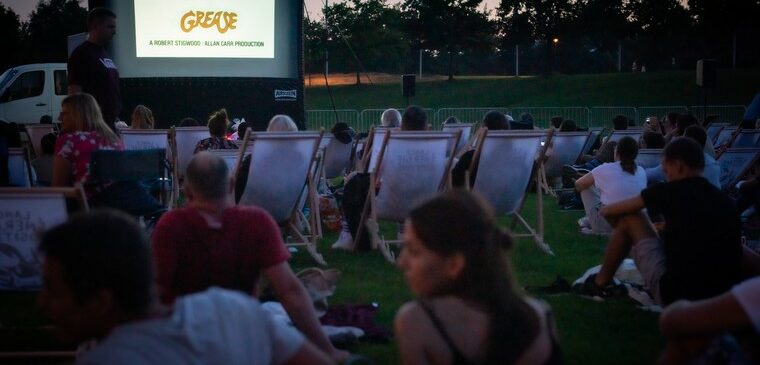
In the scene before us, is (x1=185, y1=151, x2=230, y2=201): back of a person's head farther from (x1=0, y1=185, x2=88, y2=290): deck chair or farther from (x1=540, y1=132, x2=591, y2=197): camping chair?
(x1=540, y1=132, x2=591, y2=197): camping chair

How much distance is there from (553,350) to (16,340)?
9.75 feet

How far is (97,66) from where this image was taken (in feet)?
22.5

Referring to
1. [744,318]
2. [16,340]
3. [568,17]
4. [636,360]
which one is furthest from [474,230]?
[568,17]

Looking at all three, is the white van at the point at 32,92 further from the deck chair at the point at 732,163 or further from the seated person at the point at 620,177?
the seated person at the point at 620,177

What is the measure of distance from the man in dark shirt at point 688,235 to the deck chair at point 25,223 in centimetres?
237

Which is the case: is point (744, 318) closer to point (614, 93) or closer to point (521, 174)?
point (521, 174)

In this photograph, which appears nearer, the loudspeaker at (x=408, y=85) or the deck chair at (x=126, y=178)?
the deck chair at (x=126, y=178)

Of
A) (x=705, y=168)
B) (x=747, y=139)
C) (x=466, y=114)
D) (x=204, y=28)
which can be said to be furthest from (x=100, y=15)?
(x=466, y=114)

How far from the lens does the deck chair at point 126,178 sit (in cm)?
539

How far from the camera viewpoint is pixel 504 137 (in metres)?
7.29

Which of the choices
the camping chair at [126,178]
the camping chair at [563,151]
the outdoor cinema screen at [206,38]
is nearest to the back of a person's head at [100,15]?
the camping chair at [126,178]

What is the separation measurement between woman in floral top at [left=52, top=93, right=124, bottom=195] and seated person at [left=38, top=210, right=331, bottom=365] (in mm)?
3724

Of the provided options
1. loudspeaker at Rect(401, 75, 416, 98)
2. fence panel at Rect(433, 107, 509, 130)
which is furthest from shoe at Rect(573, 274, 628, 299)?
fence panel at Rect(433, 107, 509, 130)

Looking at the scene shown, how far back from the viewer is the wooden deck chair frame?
4000 mm
